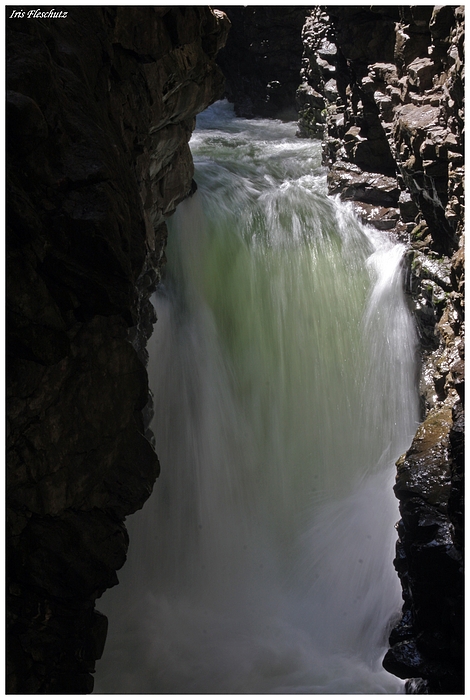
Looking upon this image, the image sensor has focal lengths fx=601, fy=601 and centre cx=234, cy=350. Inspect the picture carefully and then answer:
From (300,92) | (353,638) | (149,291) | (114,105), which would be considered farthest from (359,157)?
(353,638)

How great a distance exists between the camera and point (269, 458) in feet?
25.8

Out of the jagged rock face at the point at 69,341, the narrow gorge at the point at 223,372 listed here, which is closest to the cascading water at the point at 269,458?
the narrow gorge at the point at 223,372

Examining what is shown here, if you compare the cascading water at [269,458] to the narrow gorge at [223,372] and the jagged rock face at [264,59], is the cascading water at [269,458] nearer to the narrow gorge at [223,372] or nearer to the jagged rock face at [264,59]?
the narrow gorge at [223,372]

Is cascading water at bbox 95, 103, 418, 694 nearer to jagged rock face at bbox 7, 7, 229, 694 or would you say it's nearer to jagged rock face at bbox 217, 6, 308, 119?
jagged rock face at bbox 7, 7, 229, 694

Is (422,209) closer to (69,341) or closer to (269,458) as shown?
(269,458)

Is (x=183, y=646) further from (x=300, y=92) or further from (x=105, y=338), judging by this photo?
(x=300, y=92)

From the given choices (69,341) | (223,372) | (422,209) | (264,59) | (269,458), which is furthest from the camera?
(264,59)

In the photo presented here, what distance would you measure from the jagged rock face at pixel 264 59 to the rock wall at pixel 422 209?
4305mm

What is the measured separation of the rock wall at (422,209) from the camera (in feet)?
17.5

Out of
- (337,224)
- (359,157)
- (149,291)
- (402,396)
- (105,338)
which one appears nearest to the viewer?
(105,338)

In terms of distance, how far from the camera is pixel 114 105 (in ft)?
15.6

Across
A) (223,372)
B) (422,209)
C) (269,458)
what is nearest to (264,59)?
(422,209)

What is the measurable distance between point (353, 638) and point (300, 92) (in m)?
12.6

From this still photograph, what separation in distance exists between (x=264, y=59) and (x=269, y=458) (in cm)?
1451
